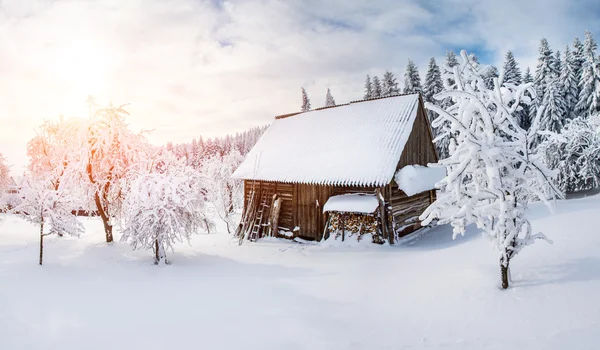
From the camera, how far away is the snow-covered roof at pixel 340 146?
13734 mm

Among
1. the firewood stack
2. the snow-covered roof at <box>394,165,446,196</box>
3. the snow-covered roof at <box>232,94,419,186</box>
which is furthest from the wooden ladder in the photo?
the snow-covered roof at <box>394,165,446,196</box>

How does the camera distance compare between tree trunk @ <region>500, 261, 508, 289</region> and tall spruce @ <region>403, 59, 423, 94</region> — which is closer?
tree trunk @ <region>500, 261, 508, 289</region>

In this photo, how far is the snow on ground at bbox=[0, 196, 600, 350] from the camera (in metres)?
5.25

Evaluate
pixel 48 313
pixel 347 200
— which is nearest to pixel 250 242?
pixel 347 200

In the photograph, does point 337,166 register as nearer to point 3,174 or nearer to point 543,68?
point 3,174

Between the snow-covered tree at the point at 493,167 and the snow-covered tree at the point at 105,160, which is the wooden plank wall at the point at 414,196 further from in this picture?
the snow-covered tree at the point at 105,160

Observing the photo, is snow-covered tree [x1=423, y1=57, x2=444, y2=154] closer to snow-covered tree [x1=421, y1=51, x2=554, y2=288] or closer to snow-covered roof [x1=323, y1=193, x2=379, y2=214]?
snow-covered roof [x1=323, y1=193, x2=379, y2=214]

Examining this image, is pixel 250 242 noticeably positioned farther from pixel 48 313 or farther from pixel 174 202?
pixel 48 313

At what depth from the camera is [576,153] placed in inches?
830

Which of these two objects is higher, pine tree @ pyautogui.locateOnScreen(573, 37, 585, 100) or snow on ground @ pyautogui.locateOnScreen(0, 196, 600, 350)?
pine tree @ pyautogui.locateOnScreen(573, 37, 585, 100)

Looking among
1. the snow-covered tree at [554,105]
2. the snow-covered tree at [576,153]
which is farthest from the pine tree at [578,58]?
the snow-covered tree at [576,153]

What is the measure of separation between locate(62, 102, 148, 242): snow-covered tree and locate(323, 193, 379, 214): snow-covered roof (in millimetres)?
8532

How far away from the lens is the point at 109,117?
13648mm

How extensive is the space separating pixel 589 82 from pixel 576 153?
11.7 metres
